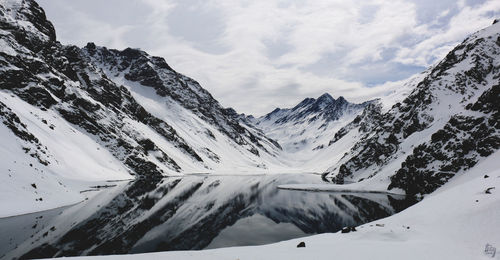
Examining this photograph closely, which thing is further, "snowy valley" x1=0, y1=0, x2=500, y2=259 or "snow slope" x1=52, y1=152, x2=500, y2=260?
"snowy valley" x1=0, y1=0, x2=500, y2=259

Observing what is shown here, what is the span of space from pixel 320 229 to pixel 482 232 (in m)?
25.3

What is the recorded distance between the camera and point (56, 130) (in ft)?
332

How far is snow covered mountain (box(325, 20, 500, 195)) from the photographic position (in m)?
65.5

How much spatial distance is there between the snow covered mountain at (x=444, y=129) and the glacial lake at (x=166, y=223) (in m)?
11.6

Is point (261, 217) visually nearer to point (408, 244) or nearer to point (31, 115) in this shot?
point (408, 244)

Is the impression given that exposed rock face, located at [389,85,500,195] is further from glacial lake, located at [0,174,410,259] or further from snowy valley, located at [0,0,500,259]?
glacial lake, located at [0,174,410,259]

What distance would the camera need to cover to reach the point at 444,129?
243ft

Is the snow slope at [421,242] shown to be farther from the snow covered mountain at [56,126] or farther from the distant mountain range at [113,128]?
the snow covered mountain at [56,126]

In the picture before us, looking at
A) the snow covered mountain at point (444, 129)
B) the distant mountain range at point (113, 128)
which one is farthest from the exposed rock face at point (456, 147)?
the distant mountain range at point (113, 128)

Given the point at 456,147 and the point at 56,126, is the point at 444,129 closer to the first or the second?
the point at 456,147

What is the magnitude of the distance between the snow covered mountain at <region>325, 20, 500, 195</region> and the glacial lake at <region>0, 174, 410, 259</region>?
11554 millimetres

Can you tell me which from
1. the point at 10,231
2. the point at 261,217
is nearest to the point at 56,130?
the point at 10,231

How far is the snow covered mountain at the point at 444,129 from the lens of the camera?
65500 millimetres

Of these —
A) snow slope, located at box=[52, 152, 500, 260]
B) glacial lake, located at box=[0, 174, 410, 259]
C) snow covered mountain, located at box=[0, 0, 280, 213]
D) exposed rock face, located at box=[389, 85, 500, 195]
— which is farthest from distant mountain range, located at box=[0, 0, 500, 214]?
snow slope, located at box=[52, 152, 500, 260]
